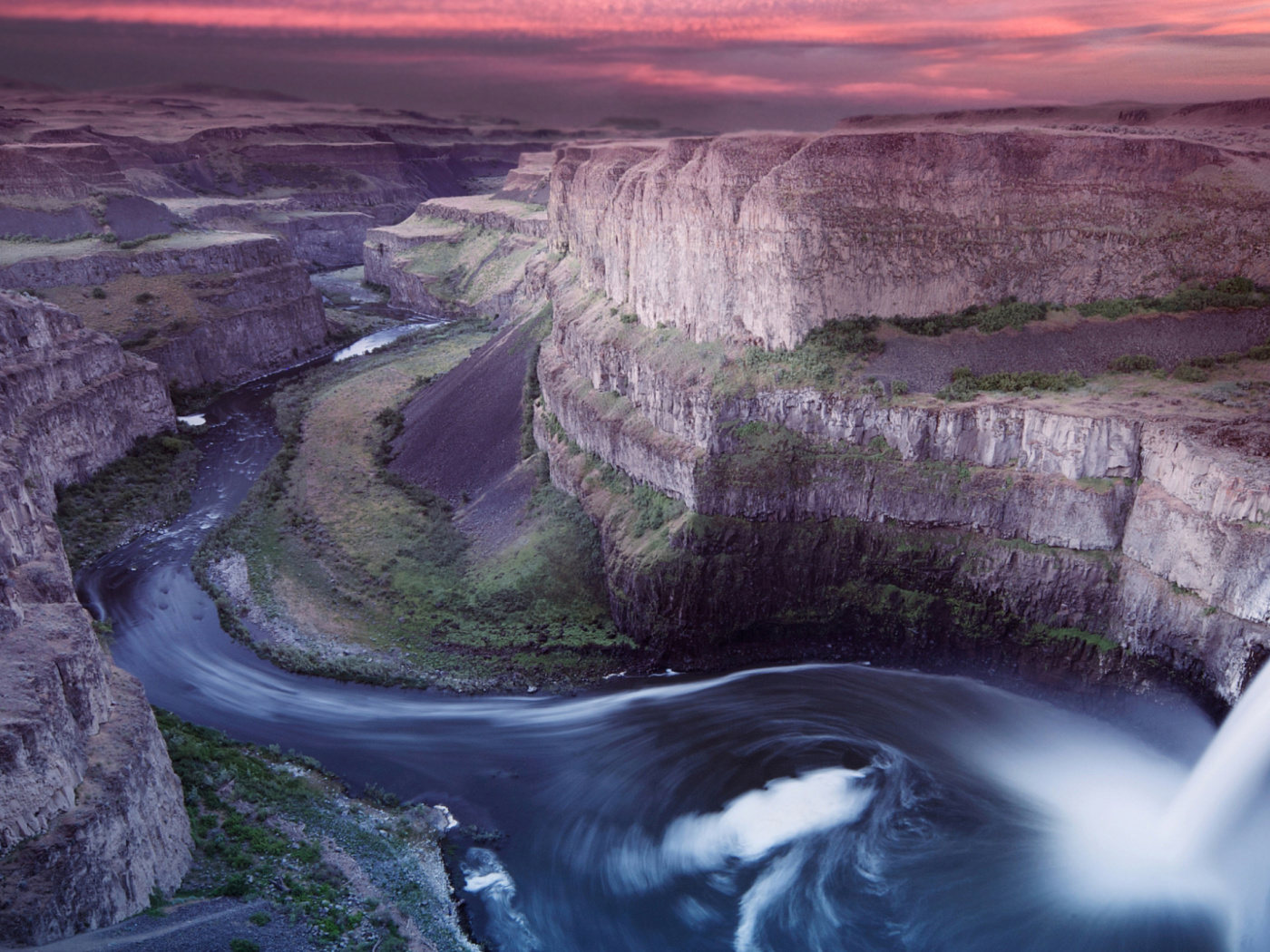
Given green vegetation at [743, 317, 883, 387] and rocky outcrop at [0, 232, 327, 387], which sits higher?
green vegetation at [743, 317, 883, 387]

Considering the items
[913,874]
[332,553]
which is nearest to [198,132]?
[332,553]

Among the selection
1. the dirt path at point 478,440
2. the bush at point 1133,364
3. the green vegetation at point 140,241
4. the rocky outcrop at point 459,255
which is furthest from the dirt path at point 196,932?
the green vegetation at point 140,241

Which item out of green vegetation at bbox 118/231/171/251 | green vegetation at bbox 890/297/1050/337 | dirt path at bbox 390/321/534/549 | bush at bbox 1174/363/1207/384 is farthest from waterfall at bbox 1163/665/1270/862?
green vegetation at bbox 118/231/171/251

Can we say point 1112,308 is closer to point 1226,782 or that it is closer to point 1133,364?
point 1133,364

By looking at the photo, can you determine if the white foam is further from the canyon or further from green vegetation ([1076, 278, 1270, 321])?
green vegetation ([1076, 278, 1270, 321])

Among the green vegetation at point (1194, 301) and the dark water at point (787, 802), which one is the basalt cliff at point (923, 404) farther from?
the dark water at point (787, 802)

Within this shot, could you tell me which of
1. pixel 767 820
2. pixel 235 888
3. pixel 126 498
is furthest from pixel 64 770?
pixel 126 498
